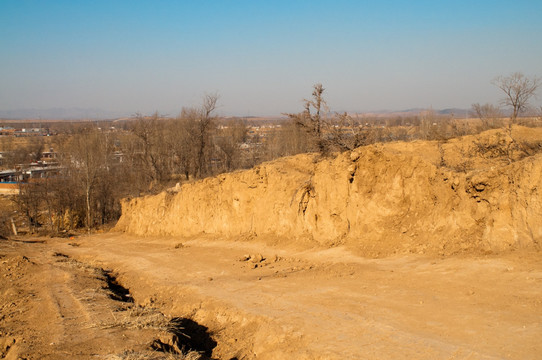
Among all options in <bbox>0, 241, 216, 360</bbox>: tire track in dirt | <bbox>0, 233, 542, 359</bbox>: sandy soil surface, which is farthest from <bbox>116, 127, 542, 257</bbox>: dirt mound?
<bbox>0, 241, 216, 360</bbox>: tire track in dirt

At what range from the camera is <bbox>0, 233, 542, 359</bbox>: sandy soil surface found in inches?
253

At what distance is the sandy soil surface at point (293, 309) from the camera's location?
21.1ft

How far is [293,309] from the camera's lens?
822 cm

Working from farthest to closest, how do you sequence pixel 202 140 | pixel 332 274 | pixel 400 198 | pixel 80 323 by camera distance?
1. pixel 202 140
2. pixel 400 198
3. pixel 332 274
4. pixel 80 323

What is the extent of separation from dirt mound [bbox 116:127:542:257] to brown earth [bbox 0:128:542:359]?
4 cm

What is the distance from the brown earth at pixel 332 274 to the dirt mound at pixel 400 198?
4 centimetres

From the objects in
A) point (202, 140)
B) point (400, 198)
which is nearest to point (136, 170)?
point (202, 140)

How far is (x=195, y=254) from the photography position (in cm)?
1456

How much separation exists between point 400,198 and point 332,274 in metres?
3.07

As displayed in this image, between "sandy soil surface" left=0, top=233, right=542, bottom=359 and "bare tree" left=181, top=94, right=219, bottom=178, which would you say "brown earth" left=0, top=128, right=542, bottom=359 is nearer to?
"sandy soil surface" left=0, top=233, right=542, bottom=359

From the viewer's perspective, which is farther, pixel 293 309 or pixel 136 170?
pixel 136 170

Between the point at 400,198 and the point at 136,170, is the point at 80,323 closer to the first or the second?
the point at 400,198

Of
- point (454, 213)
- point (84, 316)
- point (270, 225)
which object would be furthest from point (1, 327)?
point (454, 213)

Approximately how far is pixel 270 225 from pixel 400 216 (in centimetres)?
484
